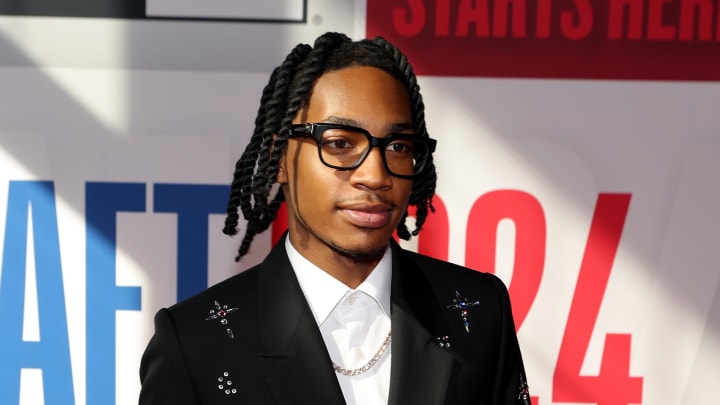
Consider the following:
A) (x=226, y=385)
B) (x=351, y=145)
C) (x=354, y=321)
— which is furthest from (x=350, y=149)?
(x=226, y=385)

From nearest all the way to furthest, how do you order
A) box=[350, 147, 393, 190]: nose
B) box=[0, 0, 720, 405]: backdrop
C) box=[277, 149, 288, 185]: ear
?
box=[350, 147, 393, 190]: nose → box=[277, 149, 288, 185]: ear → box=[0, 0, 720, 405]: backdrop

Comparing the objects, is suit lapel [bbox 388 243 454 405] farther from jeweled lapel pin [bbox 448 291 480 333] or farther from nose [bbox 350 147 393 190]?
nose [bbox 350 147 393 190]

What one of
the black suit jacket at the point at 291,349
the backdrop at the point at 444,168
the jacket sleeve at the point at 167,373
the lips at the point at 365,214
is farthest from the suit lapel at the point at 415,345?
the backdrop at the point at 444,168

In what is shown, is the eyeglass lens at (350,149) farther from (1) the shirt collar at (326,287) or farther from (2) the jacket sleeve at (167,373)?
(2) the jacket sleeve at (167,373)

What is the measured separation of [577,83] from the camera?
213cm

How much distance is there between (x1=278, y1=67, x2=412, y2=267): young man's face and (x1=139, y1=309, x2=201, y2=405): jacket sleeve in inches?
9.2

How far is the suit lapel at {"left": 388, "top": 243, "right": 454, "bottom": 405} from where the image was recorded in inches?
40.4

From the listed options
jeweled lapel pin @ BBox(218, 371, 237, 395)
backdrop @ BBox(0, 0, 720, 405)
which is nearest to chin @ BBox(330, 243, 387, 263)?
jeweled lapel pin @ BBox(218, 371, 237, 395)

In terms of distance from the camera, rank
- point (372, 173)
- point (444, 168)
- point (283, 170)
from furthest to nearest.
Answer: point (444, 168)
point (283, 170)
point (372, 173)

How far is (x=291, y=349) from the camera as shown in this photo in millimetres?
1025

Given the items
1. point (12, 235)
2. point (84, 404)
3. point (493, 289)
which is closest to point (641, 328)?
point (493, 289)

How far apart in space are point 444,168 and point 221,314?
3.84 feet

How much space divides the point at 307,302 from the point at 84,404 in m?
1.31

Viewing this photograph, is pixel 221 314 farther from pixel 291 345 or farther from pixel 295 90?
pixel 295 90
